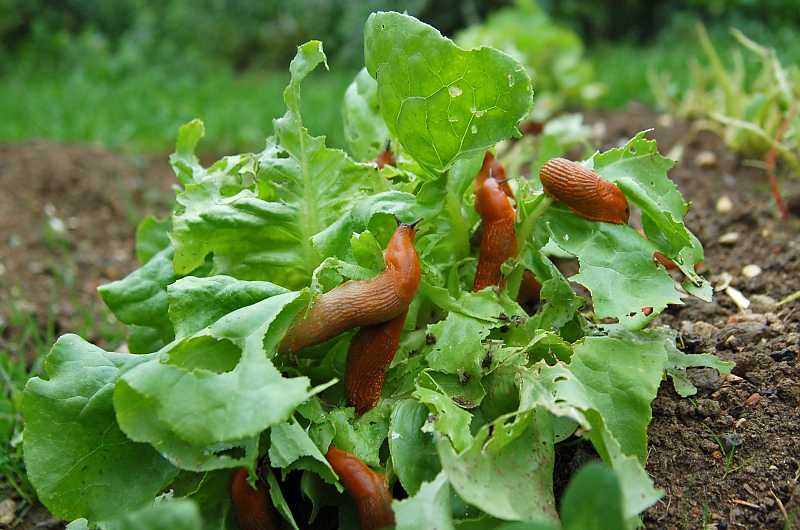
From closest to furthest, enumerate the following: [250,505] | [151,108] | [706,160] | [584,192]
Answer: [250,505], [584,192], [706,160], [151,108]

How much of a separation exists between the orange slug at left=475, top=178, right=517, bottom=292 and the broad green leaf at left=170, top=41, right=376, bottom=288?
423 millimetres

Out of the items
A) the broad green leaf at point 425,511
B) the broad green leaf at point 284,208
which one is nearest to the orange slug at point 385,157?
the broad green leaf at point 284,208

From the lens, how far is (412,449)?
5.68 ft

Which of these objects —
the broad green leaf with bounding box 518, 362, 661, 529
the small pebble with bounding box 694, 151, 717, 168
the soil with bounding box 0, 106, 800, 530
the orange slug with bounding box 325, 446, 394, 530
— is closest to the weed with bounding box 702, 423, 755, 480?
the soil with bounding box 0, 106, 800, 530

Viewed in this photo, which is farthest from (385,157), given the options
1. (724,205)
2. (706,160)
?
(706,160)

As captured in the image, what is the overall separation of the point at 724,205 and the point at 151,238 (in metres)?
2.98

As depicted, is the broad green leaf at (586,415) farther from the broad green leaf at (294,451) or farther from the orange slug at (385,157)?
the orange slug at (385,157)

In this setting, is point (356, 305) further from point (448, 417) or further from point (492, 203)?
point (492, 203)

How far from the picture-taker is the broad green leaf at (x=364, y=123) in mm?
2555

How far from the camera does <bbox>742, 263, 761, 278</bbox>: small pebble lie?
2710 millimetres

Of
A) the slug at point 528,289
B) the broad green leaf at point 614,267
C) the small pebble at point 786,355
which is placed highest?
the broad green leaf at point 614,267

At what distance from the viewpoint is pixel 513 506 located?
1.53 m

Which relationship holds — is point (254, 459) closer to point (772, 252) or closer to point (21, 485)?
point (21, 485)

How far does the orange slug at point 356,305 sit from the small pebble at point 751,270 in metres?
1.71
